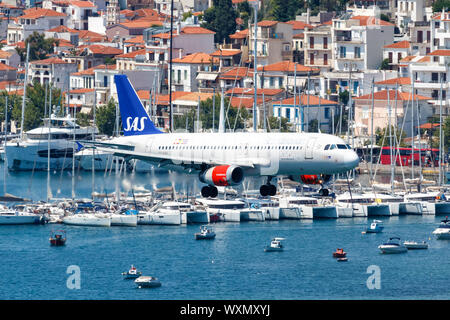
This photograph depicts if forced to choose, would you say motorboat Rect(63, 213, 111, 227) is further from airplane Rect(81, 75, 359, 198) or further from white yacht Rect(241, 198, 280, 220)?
airplane Rect(81, 75, 359, 198)

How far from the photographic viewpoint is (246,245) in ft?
346

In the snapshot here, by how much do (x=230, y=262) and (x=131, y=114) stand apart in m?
40.2

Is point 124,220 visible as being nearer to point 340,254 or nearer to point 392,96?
point 340,254

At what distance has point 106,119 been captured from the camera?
15712 centimetres

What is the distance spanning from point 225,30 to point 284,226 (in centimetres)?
8478

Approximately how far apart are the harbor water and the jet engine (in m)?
28.6

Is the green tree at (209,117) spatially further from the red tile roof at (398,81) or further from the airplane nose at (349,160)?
the airplane nose at (349,160)

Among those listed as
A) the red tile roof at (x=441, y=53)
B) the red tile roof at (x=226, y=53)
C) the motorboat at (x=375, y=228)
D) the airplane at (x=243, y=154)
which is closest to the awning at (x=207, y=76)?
the red tile roof at (x=226, y=53)

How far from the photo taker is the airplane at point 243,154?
163 ft

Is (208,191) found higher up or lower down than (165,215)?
higher up

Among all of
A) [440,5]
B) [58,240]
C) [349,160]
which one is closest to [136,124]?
[349,160]

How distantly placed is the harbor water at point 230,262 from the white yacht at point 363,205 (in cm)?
125

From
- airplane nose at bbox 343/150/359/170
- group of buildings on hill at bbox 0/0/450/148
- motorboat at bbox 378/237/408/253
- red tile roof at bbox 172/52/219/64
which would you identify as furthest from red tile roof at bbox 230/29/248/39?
airplane nose at bbox 343/150/359/170
